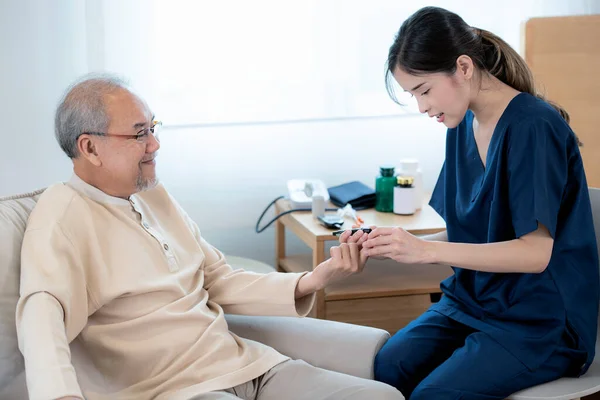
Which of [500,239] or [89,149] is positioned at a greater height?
[89,149]

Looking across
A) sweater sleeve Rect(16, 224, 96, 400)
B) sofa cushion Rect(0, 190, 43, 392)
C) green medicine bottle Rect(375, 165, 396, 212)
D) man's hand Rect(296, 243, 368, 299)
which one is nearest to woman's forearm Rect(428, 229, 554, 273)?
man's hand Rect(296, 243, 368, 299)

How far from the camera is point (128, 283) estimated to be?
157cm

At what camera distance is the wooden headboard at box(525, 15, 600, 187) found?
284 centimetres

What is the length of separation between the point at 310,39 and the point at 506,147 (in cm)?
142

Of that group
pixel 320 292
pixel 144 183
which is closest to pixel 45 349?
pixel 144 183

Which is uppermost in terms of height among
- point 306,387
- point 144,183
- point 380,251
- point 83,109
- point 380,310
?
point 83,109

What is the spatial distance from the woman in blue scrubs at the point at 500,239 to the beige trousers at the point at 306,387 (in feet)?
0.33

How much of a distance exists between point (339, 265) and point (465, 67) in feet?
1.70

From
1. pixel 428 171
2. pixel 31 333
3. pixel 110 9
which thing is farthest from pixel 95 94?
pixel 428 171

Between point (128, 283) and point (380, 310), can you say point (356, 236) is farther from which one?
point (380, 310)

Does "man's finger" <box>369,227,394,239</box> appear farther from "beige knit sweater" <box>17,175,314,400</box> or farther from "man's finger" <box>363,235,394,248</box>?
"beige knit sweater" <box>17,175,314,400</box>

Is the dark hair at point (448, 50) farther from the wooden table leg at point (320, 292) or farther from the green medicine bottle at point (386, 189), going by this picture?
the green medicine bottle at point (386, 189)

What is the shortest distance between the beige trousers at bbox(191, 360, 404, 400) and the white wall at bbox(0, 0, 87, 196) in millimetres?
1447

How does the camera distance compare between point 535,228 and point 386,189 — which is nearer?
point 535,228
